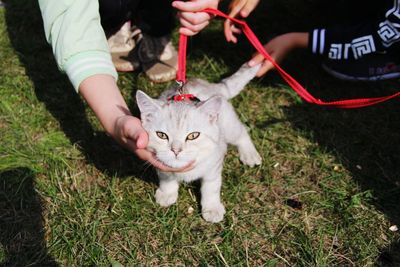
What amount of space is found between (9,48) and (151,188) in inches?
70.6

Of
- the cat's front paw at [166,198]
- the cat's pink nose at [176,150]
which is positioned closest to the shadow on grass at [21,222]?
the cat's front paw at [166,198]

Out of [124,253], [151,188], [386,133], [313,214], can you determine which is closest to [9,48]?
[151,188]

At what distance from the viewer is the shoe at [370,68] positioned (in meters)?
2.83

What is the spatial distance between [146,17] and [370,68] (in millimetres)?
→ 1595

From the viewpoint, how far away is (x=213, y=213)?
2.12 meters

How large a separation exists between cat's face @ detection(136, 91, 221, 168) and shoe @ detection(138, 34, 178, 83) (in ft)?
3.93

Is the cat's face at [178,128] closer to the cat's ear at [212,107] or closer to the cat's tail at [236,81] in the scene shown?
the cat's ear at [212,107]

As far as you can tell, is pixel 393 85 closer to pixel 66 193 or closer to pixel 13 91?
pixel 66 193

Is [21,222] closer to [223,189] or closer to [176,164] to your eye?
[176,164]

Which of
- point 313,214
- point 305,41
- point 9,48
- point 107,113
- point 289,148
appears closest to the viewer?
point 107,113

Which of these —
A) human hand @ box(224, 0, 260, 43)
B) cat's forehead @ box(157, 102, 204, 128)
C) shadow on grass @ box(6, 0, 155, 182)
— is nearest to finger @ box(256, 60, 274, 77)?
human hand @ box(224, 0, 260, 43)

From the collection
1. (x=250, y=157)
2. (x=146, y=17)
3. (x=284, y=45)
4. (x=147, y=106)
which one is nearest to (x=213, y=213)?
(x=250, y=157)

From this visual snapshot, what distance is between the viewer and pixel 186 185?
2318 millimetres

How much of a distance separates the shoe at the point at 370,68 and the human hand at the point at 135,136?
1.58m
